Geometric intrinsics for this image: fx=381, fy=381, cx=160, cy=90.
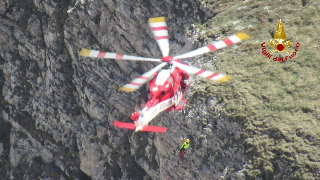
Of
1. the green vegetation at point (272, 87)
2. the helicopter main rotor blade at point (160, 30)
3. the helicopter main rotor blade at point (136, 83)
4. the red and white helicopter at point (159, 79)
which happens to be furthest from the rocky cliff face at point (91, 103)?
the helicopter main rotor blade at point (136, 83)

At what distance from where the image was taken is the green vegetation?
16.6 m

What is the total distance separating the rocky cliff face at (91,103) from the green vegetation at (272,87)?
80 centimetres

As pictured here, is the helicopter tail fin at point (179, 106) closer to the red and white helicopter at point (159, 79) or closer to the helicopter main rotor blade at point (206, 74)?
the red and white helicopter at point (159, 79)

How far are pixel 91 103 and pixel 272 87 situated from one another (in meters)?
12.3

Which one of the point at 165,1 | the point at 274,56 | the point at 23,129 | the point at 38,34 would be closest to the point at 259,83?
the point at 274,56

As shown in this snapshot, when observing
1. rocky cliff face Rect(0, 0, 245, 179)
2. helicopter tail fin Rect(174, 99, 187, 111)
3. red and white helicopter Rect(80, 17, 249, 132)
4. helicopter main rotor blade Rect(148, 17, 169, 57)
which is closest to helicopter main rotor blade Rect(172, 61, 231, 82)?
red and white helicopter Rect(80, 17, 249, 132)

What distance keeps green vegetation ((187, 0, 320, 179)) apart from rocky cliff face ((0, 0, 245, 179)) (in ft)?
2.63

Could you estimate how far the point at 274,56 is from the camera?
20.0 metres

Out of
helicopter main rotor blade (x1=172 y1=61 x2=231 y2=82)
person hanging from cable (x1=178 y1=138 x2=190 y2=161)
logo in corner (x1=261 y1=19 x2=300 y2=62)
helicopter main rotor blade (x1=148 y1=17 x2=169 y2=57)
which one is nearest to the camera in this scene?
helicopter main rotor blade (x1=172 y1=61 x2=231 y2=82)

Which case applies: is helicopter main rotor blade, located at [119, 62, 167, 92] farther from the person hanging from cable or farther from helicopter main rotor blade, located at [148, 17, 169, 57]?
the person hanging from cable

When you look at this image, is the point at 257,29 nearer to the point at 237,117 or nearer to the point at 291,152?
the point at 237,117

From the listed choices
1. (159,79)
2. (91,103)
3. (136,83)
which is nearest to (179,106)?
(159,79)

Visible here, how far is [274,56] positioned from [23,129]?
2060cm

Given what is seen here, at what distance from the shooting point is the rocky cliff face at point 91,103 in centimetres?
1927
